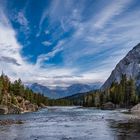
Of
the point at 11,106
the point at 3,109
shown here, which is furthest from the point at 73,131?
the point at 11,106

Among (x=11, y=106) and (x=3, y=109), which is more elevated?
(x=11, y=106)

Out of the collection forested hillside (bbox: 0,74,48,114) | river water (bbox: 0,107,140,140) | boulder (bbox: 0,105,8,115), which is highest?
forested hillside (bbox: 0,74,48,114)

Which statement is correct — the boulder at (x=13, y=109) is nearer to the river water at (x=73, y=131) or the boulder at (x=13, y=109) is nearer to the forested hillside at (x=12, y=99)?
the forested hillside at (x=12, y=99)

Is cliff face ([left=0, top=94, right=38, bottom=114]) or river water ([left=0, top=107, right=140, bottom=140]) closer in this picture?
river water ([left=0, top=107, right=140, bottom=140])

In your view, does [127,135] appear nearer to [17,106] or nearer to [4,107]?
[4,107]

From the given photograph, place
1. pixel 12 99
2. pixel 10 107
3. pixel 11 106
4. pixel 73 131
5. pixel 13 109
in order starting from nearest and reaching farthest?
1. pixel 73 131
2. pixel 10 107
3. pixel 13 109
4. pixel 11 106
5. pixel 12 99

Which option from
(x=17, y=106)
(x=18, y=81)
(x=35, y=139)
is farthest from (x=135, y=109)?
(x=35, y=139)

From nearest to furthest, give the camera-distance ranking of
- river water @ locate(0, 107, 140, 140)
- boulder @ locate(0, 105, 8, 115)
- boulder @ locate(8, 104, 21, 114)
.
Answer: river water @ locate(0, 107, 140, 140)
boulder @ locate(0, 105, 8, 115)
boulder @ locate(8, 104, 21, 114)

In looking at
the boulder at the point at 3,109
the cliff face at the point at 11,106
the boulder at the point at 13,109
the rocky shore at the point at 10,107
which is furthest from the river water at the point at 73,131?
the boulder at the point at 13,109

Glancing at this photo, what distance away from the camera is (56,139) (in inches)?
1804

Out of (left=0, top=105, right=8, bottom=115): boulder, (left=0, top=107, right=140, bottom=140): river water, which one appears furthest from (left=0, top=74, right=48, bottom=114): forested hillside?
(left=0, top=107, right=140, bottom=140): river water

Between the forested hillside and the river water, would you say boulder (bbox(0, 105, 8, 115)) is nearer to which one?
the forested hillside

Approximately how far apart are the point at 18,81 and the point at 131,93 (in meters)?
62.3

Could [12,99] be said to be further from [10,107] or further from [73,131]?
[73,131]
